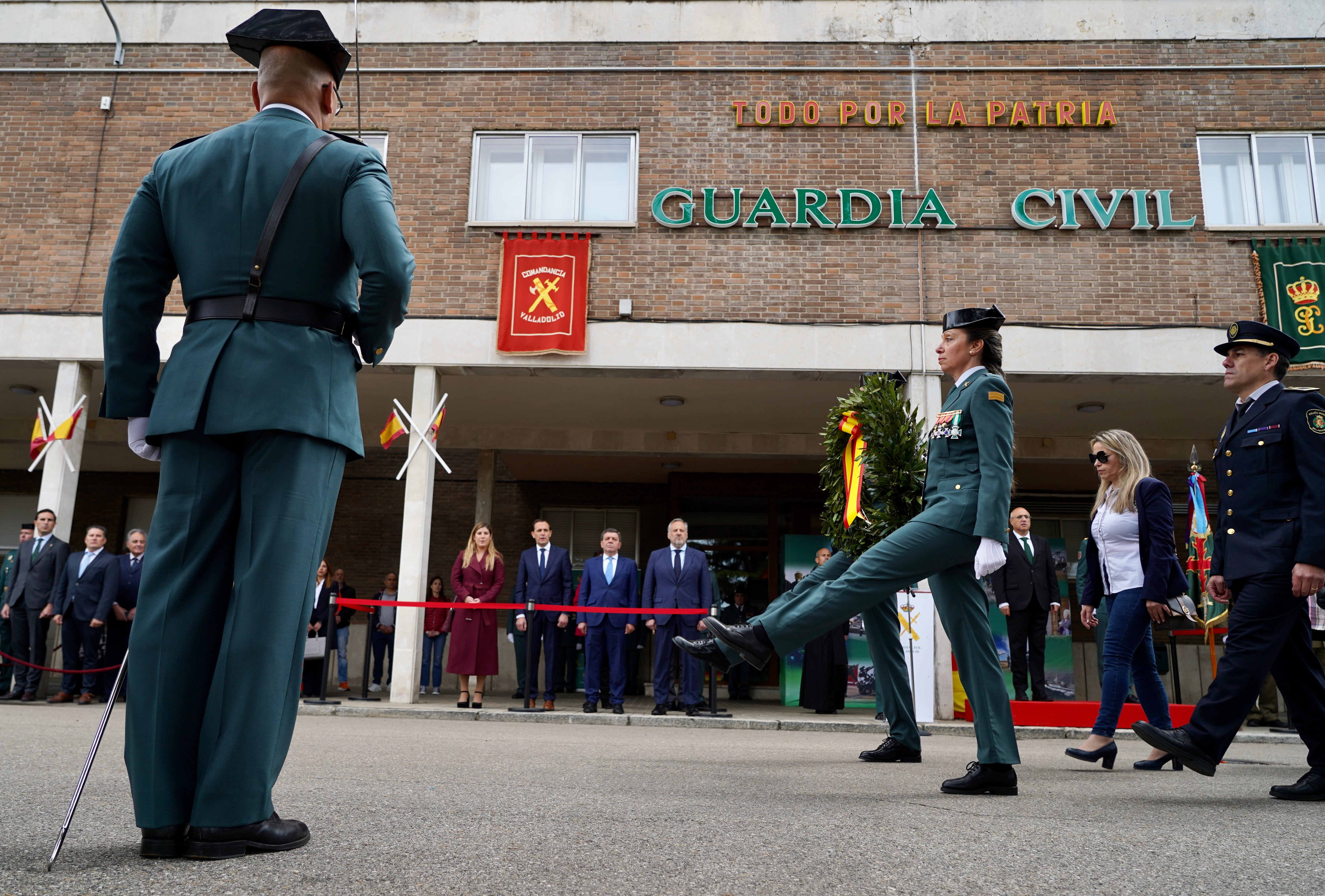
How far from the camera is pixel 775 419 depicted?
16141 millimetres

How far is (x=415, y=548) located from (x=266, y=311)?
10.4 meters

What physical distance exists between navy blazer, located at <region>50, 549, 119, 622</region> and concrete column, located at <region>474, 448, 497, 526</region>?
692cm

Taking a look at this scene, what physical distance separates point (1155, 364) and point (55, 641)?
50.2 ft

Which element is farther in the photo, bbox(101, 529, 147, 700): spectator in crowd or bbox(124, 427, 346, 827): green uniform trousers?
bbox(101, 529, 147, 700): spectator in crowd

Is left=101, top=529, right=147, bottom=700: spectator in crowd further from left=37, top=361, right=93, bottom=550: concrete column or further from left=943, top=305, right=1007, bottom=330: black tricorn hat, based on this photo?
left=943, top=305, right=1007, bottom=330: black tricorn hat

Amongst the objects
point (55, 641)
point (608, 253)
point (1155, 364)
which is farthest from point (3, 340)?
point (1155, 364)

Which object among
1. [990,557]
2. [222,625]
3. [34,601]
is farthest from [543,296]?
[222,625]

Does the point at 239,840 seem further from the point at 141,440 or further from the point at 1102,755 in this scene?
the point at 1102,755

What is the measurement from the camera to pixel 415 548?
41.8ft

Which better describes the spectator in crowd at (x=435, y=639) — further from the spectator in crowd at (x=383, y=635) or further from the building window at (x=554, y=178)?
the building window at (x=554, y=178)

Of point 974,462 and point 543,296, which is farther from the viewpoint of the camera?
point 543,296

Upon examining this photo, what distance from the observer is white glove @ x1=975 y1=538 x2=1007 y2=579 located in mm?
4027

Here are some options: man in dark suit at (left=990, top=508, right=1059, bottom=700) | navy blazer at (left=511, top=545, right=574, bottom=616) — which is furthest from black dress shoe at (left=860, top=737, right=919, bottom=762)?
navy blazer at (left=511, top=545, right=574, bottom=616)

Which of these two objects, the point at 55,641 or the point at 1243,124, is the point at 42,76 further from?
the point at 1243,124
